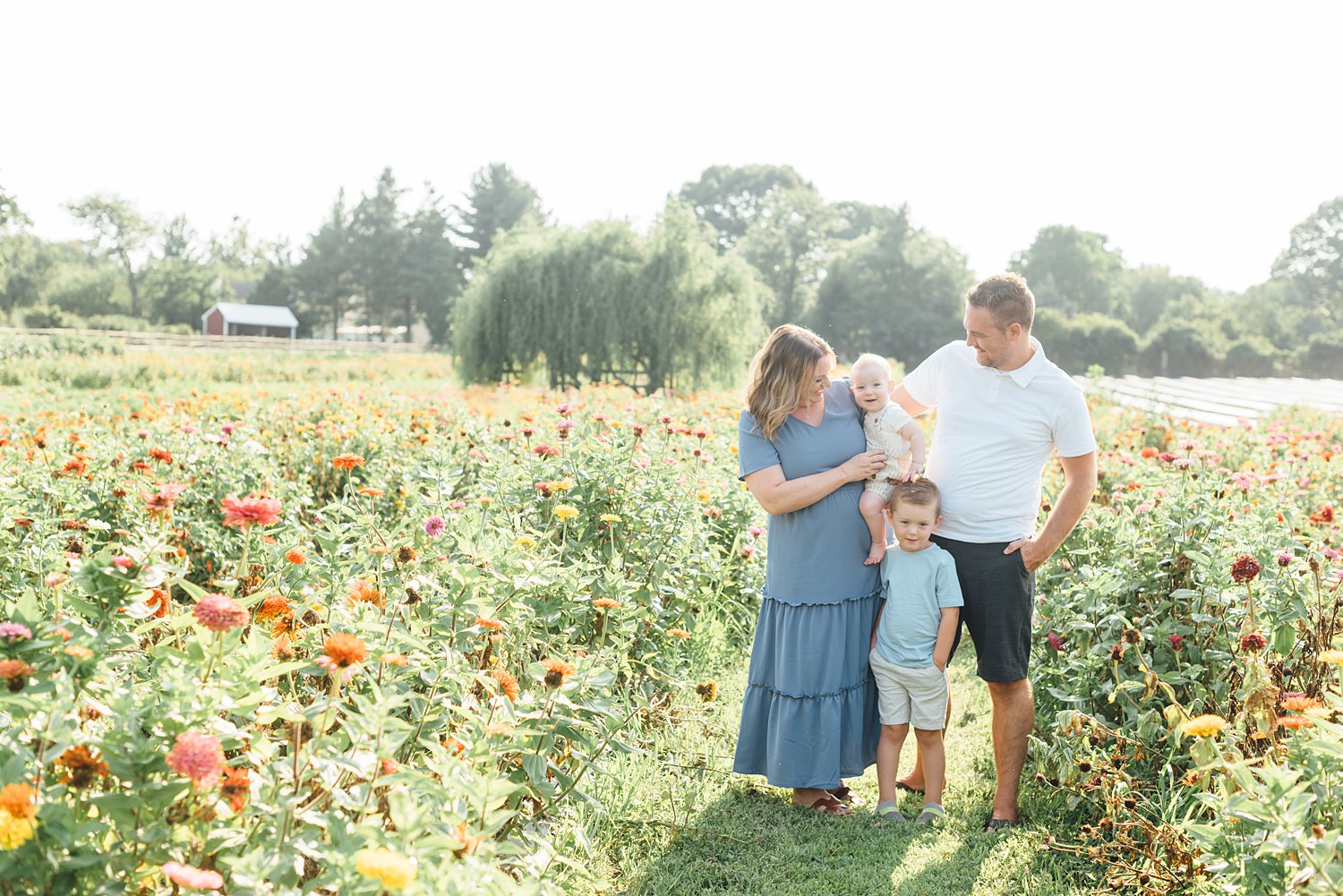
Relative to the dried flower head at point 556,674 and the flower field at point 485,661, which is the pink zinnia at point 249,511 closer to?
the flower field at point 485,661

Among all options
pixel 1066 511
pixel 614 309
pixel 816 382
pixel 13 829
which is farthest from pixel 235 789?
pixel 614 309

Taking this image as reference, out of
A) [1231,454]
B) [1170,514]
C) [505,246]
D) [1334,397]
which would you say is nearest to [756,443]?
[1170,514]

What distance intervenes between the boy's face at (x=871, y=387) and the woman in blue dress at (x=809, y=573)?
0.23 feet

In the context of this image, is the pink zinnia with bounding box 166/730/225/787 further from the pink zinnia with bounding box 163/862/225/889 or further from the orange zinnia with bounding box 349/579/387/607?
the orange zinnia with bounding box 349/579/387/607

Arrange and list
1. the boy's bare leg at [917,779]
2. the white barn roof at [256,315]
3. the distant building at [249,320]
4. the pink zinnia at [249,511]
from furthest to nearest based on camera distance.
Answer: the distant building at [249,320]
the white barn roof at [256,315]
the boy's bare leg at [917,779]
the pink zinnia at [249,511]

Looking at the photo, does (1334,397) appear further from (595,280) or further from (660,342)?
(595,280)

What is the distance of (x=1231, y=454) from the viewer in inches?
276

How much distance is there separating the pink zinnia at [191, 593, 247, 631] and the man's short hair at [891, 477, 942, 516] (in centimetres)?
202

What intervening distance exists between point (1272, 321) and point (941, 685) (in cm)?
5194

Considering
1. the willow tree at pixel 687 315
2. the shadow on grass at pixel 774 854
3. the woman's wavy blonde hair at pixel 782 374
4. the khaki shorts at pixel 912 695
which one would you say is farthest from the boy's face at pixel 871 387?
the willow tree at pixel 687 315

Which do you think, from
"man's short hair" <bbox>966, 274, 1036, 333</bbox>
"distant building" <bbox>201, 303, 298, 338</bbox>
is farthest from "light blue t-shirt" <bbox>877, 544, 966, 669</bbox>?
"distant building" <bbox>201, 303, 298, 338</bbox>

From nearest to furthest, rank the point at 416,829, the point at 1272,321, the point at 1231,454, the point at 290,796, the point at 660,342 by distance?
1. the point at 416,829
2. the point at 290,796
3. the point at 1231,454
4. the point at 660,342
5. the point at 1272,321

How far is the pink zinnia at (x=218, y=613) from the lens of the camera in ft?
5.21

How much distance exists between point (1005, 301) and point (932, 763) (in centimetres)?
151
